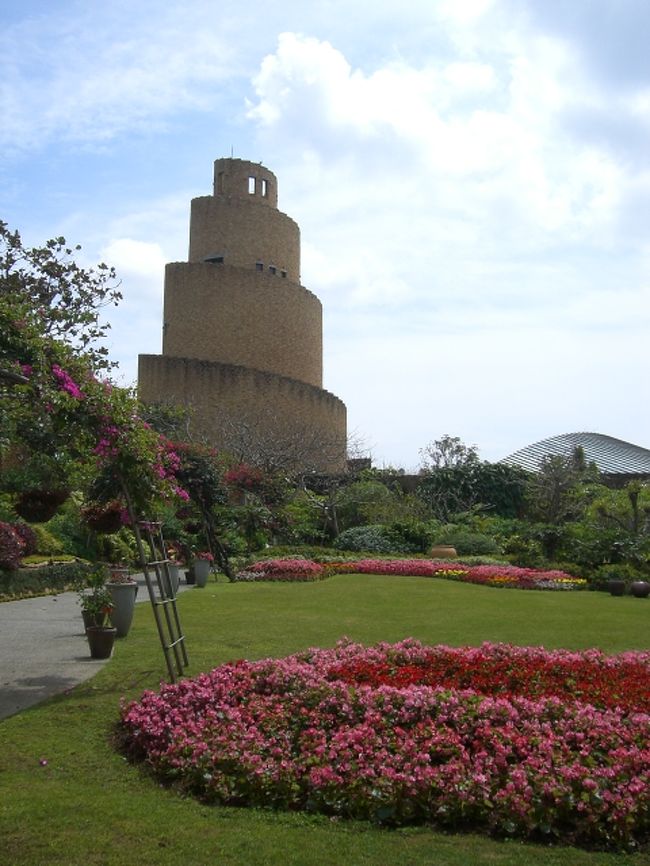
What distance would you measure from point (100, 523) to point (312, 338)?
2972 centimetres

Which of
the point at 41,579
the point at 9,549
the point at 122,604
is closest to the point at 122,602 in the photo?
the point at 122,604

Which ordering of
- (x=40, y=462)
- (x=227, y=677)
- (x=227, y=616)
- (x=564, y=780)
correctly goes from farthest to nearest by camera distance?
(x=227, y=616), (x=40, y=462), (x=227, y=677), (x=564, y=780)

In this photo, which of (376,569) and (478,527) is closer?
(376,569)

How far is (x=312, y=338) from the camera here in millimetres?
45938

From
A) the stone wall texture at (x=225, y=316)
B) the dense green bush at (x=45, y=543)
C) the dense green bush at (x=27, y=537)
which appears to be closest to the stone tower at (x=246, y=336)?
the stone wall texture at (x=225, y=316)

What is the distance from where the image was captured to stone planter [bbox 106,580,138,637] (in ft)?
33.3

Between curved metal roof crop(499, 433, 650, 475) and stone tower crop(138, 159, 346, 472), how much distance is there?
994 cm

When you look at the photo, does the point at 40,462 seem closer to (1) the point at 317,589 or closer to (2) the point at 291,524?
(1) the point at 317,589

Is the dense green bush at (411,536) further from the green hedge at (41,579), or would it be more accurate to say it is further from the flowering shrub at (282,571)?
the green hedge at (41,579)

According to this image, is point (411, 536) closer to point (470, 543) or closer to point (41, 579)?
point (470, 543)

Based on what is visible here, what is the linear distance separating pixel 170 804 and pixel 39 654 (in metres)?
5.20

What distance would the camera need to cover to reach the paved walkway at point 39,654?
749 centimetres

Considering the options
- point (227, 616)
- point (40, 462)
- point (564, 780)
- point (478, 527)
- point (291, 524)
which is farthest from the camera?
point (478, 527)

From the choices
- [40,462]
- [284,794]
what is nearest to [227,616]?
[40,462]
